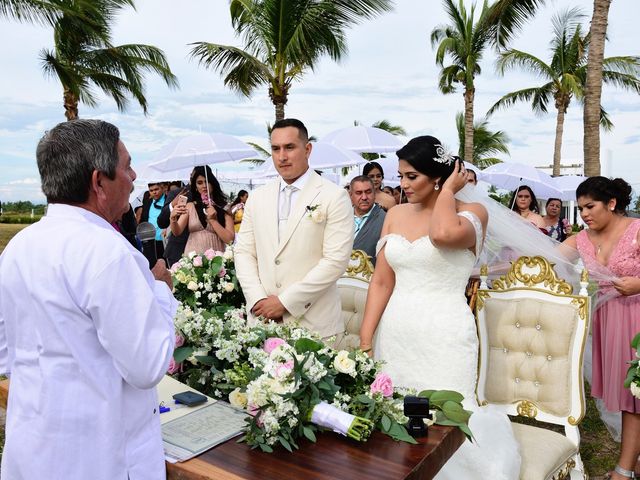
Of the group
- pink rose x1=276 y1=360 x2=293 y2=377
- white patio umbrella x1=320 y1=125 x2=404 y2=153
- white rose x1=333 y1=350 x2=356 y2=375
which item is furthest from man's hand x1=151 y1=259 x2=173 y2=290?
white patio umbrella x1=320 y1=125 x2=404 y2=153

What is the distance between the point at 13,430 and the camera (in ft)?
5.19

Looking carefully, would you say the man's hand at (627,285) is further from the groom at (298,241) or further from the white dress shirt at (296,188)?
the white dress shirt at (296,188)

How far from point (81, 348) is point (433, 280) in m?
2.06

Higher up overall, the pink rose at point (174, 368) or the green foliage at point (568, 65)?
the green foliage at point (568, 65)

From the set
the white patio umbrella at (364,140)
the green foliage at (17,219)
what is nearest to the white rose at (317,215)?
the white patio umbrella at (364,140)

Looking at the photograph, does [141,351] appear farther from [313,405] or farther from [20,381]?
[313,405]

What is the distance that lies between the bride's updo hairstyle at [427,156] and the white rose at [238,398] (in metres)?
1.56

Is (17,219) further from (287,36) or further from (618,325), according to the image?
(618,325)

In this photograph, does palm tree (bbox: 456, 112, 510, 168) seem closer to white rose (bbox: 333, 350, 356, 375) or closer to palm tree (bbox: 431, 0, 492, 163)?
palm tree (bbox: 431, 0, 492, 163)

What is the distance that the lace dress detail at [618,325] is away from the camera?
146 inches

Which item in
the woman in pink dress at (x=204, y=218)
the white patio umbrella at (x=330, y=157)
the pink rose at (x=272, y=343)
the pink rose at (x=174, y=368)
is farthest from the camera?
the white patio umbrella at (x=330, y=157)

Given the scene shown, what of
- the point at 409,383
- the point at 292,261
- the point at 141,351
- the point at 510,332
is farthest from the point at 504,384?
the point at 141,351

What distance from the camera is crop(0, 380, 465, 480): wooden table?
1624 millimetres

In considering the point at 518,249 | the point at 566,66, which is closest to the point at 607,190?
the point at 518,249
